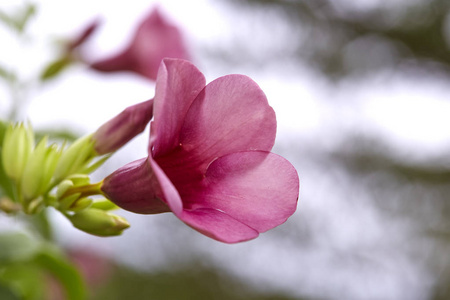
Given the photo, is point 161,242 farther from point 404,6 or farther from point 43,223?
point 43,223

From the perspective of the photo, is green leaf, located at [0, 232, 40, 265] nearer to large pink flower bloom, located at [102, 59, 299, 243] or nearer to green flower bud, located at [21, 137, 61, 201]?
green flower bud, located at [21, 137, 61, 201]

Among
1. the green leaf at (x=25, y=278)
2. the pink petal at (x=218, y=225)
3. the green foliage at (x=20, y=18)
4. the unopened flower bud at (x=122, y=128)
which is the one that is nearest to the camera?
the pink petal at (x=218, y=225)

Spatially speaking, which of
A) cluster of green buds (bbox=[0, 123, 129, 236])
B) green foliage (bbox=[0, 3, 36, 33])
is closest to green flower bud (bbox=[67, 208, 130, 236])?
cluster of green buds (bbox=[0, 123, 129, 236])

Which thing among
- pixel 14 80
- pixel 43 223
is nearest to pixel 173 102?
pixel 43 223

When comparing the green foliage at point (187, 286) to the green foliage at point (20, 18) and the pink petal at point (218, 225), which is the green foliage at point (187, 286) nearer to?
the green foliage at point (20, 18)

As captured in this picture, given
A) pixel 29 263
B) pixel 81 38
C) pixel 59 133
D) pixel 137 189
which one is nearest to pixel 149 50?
pixel 81 38

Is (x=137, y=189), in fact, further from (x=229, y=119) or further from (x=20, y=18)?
(x=20, y=18)

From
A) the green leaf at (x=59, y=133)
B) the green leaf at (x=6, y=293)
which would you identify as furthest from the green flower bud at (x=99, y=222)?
the green leaf at (x=59, y=133)
